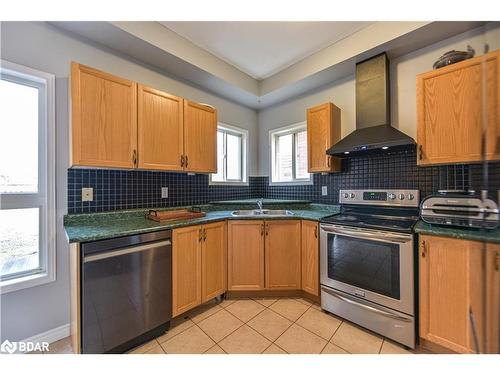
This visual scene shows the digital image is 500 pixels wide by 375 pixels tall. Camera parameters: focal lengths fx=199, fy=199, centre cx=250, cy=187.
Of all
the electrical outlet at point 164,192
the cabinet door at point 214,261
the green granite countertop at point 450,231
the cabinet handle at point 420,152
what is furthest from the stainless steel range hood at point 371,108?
the electrical outlet at point 164,192

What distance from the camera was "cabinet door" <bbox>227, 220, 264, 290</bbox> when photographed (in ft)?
6.90

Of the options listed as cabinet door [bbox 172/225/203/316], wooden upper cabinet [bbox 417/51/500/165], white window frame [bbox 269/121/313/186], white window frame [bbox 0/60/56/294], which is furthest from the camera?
white window frame [bbox 269/121/313/186]

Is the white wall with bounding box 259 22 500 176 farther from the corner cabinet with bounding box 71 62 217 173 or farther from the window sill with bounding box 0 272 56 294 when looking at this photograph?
the window sill with bounding box 0 272 56 294

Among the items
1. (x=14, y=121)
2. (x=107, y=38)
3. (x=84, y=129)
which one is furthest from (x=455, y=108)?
(x=14, y=121)

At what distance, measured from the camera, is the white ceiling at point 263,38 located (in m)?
1.89

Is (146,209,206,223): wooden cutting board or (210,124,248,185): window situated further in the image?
(210,124,248,185): window

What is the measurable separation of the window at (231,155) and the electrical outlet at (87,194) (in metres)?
1.46

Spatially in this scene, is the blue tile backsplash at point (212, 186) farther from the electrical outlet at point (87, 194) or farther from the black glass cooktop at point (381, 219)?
the black glass cooktop at point (381, 219)

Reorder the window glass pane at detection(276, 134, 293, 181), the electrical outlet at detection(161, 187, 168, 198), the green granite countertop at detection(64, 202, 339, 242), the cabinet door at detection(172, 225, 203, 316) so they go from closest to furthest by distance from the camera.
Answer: the green granite countertop at detection(64, 202, 339, 242)
the cabinet door at detection(172, 225, 203, 316)
the electrical outlet at detection(161, 187, 168, 198)
the window glass pane at detection(276, 134, 293, 181)

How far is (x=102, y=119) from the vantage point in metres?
1.57

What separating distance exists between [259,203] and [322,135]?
1.14 meters

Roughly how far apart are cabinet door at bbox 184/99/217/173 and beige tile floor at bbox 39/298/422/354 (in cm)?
147

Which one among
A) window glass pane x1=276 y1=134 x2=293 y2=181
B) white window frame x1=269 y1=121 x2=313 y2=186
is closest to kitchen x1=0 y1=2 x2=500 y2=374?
white window frame x1=269 y1=121 x2=313 y2=186

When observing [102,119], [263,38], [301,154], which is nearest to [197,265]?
[102,119]
